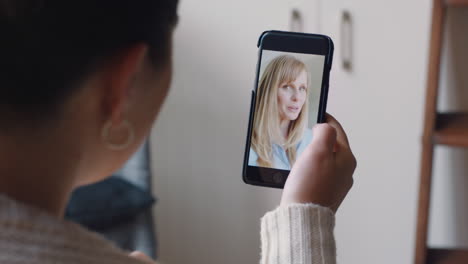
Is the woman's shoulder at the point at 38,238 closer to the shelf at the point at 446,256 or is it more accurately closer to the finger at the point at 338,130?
the finger at the point at 338,130

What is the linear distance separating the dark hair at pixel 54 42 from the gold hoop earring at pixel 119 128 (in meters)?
0.04

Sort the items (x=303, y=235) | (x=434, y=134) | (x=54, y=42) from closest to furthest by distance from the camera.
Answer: (x=54, y=42) < (x=303, y=235) < (x=434, y=134)

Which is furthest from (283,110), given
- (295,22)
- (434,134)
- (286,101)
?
(434,134)

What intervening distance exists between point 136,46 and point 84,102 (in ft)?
0.12

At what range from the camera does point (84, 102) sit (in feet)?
1.10

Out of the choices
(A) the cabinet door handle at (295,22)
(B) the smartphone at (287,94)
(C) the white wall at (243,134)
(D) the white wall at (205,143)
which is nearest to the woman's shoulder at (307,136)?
(B) the smartphone at (287,94)

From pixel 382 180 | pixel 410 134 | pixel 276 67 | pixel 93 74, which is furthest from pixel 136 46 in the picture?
pixel 410 134

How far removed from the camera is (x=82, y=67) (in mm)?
320

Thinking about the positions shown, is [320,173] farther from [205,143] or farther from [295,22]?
[205,143]

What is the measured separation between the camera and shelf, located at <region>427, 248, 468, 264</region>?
110 cm

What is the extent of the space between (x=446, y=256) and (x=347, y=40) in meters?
0.37

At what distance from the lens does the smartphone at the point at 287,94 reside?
465mm

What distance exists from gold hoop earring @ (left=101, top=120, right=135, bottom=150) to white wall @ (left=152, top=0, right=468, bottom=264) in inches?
15.1

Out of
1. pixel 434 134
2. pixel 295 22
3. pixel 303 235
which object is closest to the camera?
pixel 303 235
